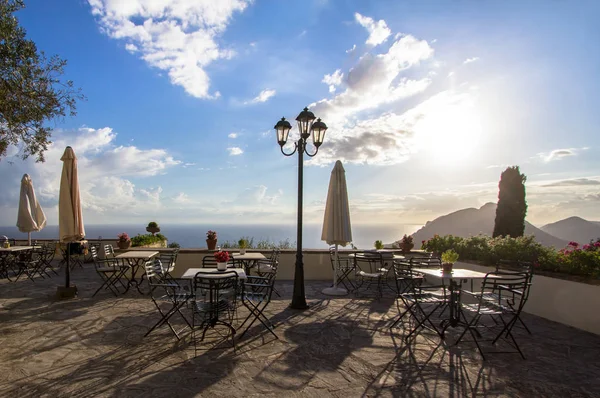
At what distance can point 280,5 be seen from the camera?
19.6 feet

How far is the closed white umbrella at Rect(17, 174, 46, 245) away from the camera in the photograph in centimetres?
895

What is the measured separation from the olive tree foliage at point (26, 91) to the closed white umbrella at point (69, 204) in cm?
40

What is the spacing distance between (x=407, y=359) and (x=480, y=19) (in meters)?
5.52

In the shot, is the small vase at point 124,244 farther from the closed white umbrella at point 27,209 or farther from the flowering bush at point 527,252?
the flowering bush at point 527,252

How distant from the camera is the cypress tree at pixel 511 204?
14820 millimetres

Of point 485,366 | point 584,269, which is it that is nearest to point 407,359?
point 485,366

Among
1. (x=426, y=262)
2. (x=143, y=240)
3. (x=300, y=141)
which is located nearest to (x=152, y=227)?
(x=143, y=240)

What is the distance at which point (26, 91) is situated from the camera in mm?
5164

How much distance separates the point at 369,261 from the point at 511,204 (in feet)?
35.2

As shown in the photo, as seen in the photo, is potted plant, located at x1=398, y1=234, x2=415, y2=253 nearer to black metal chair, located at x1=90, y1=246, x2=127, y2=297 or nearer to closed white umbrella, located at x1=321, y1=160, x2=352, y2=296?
closed white umbrella, located at x1=321, y1=160, x2=352, y2=296

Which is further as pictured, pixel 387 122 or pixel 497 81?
pixel 387 122

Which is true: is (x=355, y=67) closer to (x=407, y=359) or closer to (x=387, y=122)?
(x=387, y=122)

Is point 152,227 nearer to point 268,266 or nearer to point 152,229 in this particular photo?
point 152,229

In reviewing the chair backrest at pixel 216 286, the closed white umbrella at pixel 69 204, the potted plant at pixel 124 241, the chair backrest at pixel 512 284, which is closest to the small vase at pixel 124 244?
the potted plant at pixel 124 241
